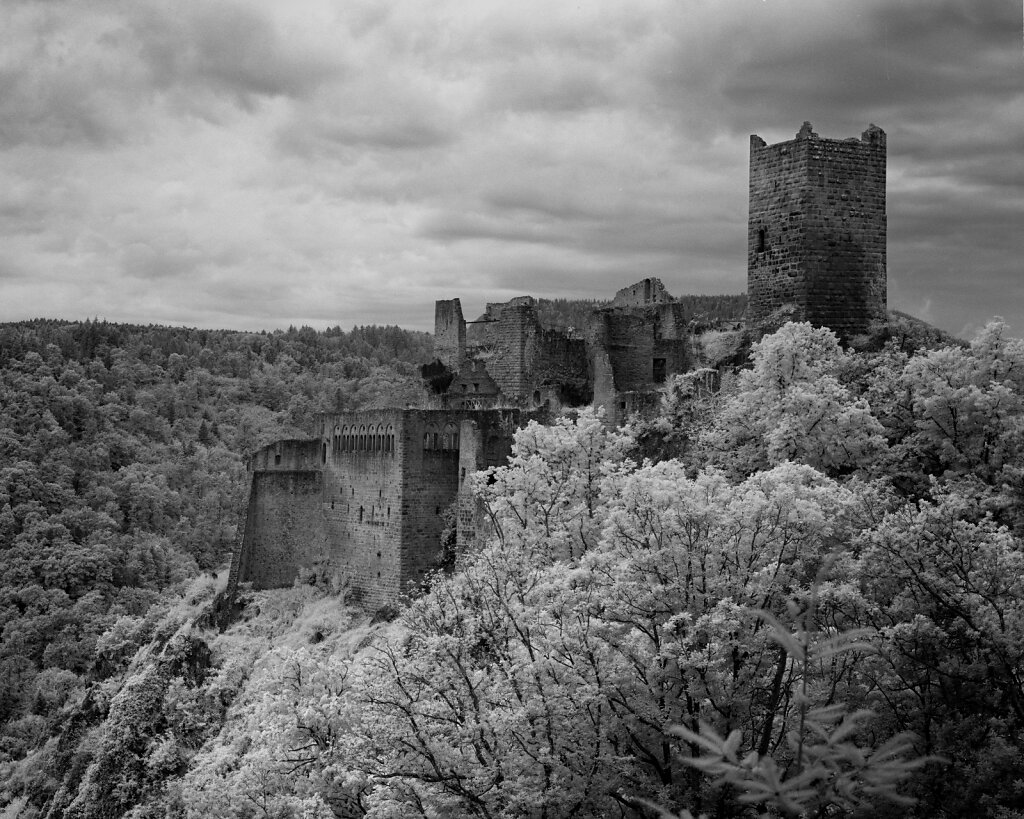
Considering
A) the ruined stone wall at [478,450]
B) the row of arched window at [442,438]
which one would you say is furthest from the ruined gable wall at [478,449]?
the row of arched window at [442,438]

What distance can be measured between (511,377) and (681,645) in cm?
2967

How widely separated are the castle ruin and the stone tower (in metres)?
0.04

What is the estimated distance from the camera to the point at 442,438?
42.4m

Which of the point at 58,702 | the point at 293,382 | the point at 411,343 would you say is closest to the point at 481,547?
the point at 58,702

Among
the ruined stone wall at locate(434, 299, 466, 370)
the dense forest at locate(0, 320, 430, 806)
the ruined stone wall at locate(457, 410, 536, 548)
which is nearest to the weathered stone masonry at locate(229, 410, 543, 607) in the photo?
the ruined stone wall at locate(457, 410, 536, 548)

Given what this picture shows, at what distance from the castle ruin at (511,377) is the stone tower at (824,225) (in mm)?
44

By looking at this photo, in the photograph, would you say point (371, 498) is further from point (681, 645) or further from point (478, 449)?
point (681, 645)

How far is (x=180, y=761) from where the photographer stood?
43812 mm

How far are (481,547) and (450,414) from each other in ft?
17.7

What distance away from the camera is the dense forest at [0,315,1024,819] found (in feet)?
67.1

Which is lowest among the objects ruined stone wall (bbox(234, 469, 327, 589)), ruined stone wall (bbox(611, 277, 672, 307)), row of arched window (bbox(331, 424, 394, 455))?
ruined stone wall (bbox(234, 469, 327, 589))

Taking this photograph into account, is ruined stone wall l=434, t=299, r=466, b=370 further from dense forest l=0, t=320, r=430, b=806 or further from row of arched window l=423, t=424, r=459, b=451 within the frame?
row of arched window l=423, t=424, r=459, b=451

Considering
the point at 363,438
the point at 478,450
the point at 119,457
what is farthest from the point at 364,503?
the point at 119,457

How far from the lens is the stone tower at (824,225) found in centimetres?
3922
